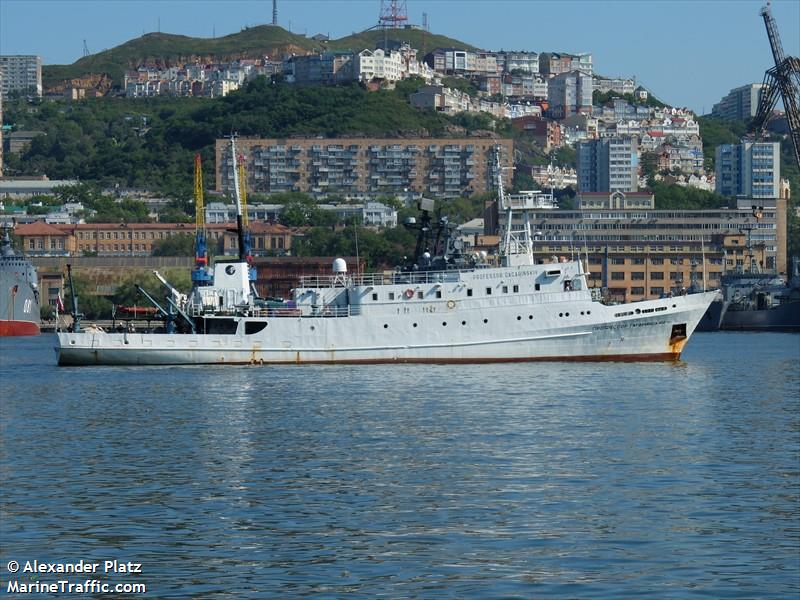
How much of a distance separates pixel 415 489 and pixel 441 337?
36541mm

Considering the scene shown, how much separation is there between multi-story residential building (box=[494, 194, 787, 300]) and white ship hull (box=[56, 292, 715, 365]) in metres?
96.2

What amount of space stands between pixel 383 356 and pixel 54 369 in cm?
1390

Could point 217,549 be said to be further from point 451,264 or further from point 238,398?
point 451,264

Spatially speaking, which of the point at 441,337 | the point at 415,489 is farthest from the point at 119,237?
the point at 415,489

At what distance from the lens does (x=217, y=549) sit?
26.4 m

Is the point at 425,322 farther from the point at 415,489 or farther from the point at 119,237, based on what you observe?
the point at 119,237

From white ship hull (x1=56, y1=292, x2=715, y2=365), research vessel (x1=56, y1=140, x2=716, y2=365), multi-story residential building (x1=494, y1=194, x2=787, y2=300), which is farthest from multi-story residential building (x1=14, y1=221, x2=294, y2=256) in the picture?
white ship hull (x1=56, y1=292, x2=715, y2=365)

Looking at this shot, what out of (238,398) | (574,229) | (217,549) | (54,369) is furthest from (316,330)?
(574,229)

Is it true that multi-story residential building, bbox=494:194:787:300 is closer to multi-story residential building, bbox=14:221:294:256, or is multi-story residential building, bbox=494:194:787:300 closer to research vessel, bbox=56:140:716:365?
multi-story residential building, bbox=14:221:294:256

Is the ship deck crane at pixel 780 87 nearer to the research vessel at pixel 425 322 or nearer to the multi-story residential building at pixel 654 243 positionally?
the multi-story residential building at pixel 654 243

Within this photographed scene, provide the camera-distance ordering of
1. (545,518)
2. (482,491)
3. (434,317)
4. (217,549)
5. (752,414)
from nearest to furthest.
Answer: (217,549)
(545,518)
(482,491)
(752,414)
(434,317)

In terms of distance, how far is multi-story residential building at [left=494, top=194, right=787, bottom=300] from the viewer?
557 ft

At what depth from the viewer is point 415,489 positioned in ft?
105

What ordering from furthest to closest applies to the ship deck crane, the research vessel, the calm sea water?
the ship deck crane, the research vessel, the calm sea water
